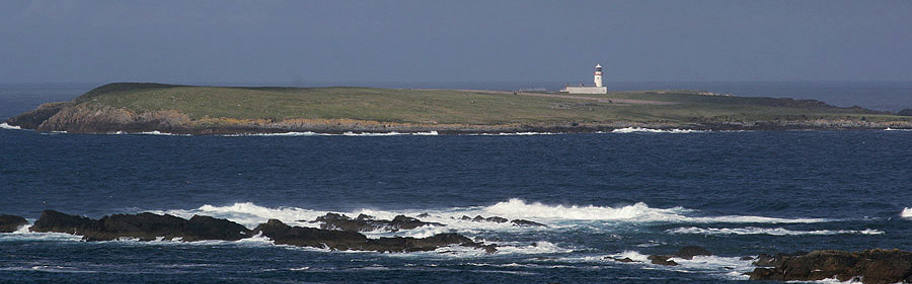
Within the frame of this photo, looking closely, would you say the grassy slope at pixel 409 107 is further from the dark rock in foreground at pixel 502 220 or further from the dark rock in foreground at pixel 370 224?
the dark rock in foreground at pixel 370 224

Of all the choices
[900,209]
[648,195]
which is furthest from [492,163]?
[900,209]

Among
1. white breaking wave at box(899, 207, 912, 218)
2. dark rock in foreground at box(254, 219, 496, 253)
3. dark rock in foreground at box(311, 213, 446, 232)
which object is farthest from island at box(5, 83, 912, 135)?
dark rock in foreground at box(254, 219, 496, 253)

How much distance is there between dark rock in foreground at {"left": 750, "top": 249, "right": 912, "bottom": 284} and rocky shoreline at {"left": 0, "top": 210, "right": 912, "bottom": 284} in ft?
0.13

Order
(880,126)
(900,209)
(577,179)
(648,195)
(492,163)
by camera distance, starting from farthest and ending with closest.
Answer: (880,126) < (492,163) < (577,179) < (648,195) < (900,209)

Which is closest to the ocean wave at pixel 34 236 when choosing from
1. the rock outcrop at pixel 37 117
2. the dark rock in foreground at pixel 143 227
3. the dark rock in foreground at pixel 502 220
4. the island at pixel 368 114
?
the dark rock in foreground at pixel 143 227

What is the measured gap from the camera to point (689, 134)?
14000 centimetres

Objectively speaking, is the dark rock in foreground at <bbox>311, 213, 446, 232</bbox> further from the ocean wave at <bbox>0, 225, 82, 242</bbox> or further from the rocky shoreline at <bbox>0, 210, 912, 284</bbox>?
the ocean wave at <bbox>0, 225, 82, 242</bbox>

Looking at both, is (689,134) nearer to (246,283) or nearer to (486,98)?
(486,98)

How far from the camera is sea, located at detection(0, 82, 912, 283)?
2029 inches

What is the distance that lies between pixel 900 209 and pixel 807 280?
2352 centimetres

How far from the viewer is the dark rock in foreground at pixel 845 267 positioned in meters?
45.3

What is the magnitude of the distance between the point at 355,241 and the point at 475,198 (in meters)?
19.9

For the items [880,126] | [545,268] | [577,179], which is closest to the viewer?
[545,268]

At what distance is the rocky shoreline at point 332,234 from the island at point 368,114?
256ft
